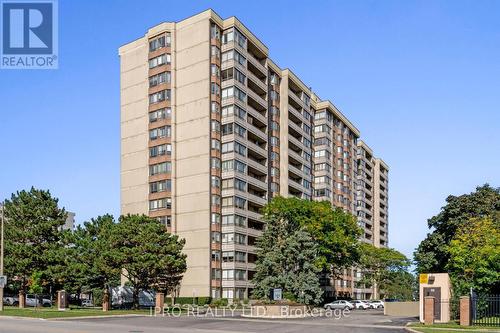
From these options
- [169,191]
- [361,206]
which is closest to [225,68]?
[169,191]

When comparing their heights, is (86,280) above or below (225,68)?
below

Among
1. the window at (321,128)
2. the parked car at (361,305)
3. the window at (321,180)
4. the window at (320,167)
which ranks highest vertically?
the window at (321,128)

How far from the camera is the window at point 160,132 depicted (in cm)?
9050

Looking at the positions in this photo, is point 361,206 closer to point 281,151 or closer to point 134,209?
point 281,151

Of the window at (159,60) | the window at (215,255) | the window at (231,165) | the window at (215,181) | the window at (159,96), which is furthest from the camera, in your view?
the window at (159,60)

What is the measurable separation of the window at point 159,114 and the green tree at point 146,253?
28662 mm

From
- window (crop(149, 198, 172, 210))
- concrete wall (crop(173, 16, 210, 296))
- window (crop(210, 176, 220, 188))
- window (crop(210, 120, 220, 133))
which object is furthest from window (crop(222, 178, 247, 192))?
window (crop(149, 198, 172, 210))

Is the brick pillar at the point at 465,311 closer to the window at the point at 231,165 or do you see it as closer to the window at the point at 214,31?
the window at the point at 231,165

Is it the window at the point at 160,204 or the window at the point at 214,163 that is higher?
the window at the point at 214,163

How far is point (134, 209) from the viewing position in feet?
309

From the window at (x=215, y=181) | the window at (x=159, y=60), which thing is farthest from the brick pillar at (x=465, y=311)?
the window at (x=159, y=60)

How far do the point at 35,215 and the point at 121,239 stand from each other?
1386cm

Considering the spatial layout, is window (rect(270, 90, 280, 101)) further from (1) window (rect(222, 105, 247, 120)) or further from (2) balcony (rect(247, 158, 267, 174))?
(1) window (rect(222, 105, 247, 120))

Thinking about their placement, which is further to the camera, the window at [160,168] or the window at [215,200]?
the window at [160,168]
